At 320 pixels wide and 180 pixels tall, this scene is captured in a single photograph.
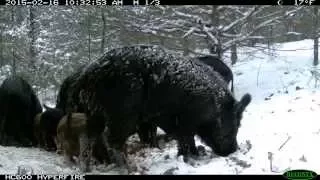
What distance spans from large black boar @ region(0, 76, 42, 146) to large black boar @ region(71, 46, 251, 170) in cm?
287

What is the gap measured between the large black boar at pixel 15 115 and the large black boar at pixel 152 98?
287 cm

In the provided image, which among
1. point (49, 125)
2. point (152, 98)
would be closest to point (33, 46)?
point (49, 125)

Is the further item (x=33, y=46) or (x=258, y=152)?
(x=33, y=46)

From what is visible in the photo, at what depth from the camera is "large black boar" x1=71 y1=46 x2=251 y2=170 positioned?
6934 millimetres

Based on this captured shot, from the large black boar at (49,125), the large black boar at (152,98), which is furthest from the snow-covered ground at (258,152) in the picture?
the large black boar at (152,98)

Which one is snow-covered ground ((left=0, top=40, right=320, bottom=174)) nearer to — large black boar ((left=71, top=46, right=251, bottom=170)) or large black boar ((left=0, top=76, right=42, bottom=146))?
large black boar ((left=71, top=46, right=251, bottom=170))

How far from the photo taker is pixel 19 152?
851 cm

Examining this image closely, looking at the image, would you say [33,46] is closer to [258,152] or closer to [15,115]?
[15,115]

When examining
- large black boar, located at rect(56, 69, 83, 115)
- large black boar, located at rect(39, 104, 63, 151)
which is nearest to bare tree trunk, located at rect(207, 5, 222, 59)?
large black boar, located at rect(56, 69, 83, 115)

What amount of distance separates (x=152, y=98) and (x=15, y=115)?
13.0 feet

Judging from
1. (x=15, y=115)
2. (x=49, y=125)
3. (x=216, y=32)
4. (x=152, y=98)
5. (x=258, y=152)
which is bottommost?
(x=15, y=115)

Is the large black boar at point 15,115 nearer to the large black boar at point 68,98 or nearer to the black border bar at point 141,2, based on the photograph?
the large black boar at point 68,98

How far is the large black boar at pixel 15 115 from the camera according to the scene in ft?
32.6

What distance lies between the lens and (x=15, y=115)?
32.6ft
